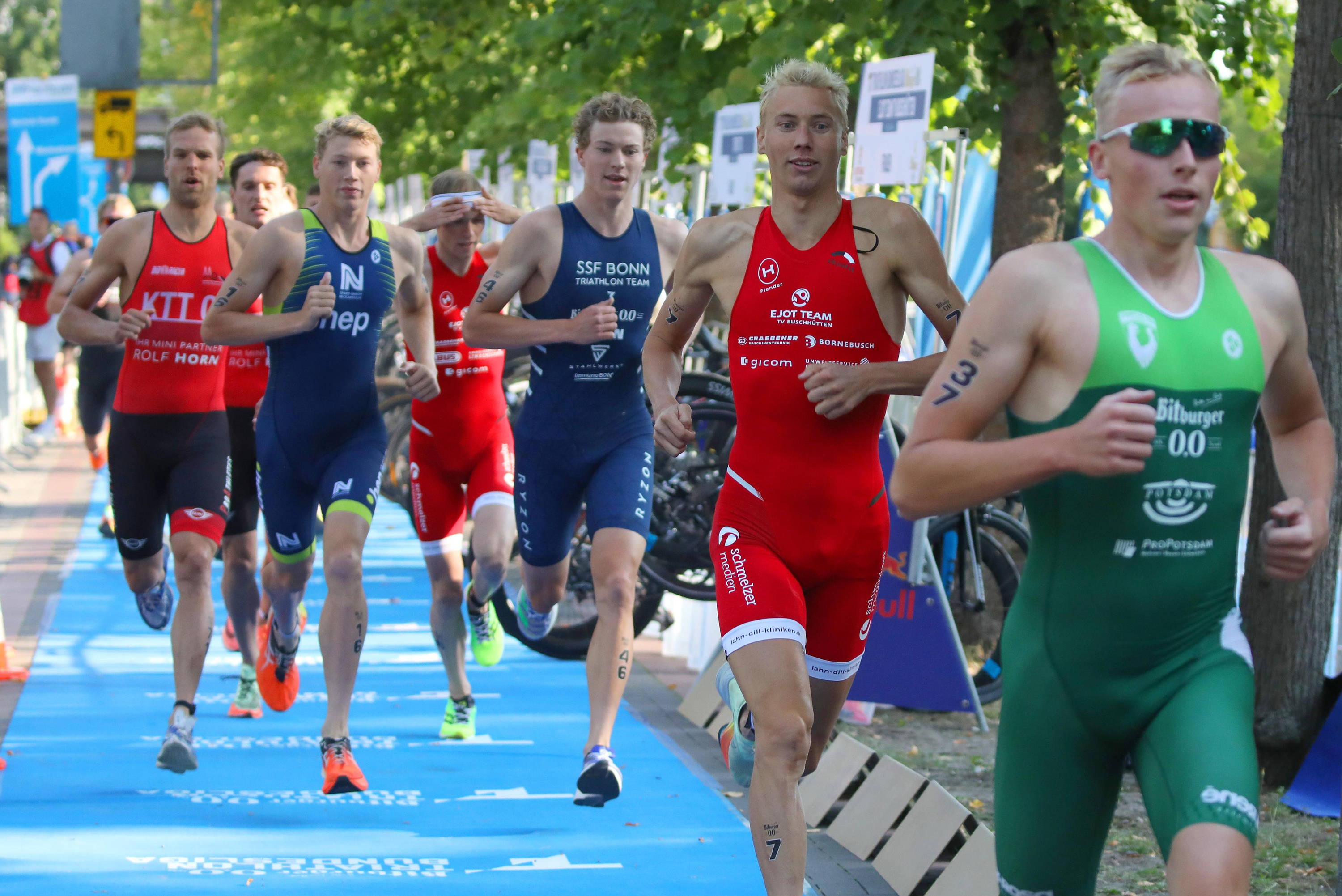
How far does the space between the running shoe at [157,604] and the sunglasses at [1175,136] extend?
5567mm

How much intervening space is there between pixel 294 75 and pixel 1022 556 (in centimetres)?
1380

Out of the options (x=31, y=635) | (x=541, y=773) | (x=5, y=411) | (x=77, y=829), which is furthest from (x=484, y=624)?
(x=5, y=411)

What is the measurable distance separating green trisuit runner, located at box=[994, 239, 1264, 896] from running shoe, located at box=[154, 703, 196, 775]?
13.6 ft

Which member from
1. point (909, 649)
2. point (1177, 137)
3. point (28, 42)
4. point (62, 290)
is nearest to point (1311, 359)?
point (909, 649)

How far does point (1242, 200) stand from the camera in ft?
33.6

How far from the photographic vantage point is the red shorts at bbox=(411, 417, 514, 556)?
25.5 feet

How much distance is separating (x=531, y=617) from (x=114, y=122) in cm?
1321

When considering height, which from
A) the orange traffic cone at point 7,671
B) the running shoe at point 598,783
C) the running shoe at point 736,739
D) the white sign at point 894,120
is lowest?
the orange traffic cone at point 7,671

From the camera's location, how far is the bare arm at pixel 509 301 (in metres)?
6.39

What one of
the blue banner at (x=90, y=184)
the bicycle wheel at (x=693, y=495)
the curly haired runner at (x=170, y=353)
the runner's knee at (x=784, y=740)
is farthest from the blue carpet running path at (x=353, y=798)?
A: the blue banner at (x=90, y=184)

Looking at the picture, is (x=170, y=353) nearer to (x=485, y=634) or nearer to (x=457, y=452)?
(x=457, y=452)

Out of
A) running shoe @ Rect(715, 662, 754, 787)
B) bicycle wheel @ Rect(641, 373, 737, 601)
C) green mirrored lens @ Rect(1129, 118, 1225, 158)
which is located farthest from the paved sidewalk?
green mirrored lens @ Rect(1129, 118, 1225, 158)

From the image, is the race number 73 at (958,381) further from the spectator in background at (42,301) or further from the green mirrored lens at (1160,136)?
the spectator in background at (42,301)

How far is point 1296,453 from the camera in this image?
3383 millimetres
